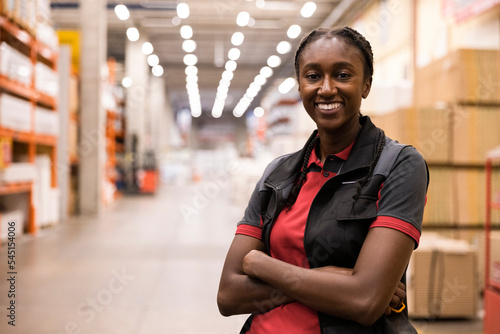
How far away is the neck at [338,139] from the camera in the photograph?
4.63 ft

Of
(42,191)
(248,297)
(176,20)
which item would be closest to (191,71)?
(176,20)

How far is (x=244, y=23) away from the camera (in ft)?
44.9

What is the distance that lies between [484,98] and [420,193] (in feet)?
10.6

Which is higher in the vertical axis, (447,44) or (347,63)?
(447,44)

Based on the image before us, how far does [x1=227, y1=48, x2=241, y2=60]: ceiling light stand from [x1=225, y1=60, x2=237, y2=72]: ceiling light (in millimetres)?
591

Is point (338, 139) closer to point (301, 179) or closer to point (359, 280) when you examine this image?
point (301, 179)

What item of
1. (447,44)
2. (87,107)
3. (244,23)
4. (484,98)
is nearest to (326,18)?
(244,23)

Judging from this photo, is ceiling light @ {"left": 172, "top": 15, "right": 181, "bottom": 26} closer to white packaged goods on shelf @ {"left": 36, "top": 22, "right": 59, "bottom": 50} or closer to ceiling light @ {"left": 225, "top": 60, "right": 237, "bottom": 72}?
ceiling light @ {"left": 225, "top": 60, "right": 237, "bottom": 72}

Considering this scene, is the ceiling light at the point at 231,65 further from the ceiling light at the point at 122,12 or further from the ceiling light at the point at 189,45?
the ceiling light at the point at 122,12

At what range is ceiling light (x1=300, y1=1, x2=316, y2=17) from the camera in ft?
42.3

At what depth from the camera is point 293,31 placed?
48.3 feet

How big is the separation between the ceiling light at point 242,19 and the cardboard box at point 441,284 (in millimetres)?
10683

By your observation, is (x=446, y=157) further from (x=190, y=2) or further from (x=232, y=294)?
(x=190, y=2)

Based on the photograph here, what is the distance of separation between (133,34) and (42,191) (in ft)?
31.0
